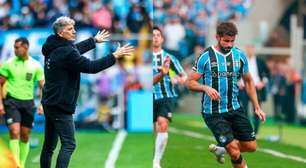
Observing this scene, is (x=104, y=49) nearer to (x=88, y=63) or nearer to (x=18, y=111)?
(x=18, y=111)

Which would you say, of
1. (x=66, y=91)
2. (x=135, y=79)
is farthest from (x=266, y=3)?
(x=66, y=91)

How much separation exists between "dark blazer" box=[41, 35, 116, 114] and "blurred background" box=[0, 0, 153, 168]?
9.74 metres

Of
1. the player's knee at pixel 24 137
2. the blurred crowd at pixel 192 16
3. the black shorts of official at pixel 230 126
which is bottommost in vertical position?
the player's knee at pixel 24 137

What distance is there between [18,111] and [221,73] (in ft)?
10.6

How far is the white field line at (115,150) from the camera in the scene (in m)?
12.6

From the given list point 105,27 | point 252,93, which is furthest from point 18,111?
point 105,27

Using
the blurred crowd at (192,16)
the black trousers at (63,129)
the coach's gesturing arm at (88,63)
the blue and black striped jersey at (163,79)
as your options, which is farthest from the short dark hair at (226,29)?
the blurred crowd at (192,16)

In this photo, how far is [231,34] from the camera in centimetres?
939

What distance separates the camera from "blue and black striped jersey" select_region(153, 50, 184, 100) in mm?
11625

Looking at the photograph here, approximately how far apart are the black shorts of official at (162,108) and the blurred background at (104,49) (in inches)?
290

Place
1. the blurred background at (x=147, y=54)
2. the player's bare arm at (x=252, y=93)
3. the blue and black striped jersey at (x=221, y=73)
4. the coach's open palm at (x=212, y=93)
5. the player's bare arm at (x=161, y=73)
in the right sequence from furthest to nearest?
the blurred background at (x=147, y=54), the player's bare arm at (x=161, y=73), the player's bare arm at (x=252, y=93), the blue and black striped jersey at (x=221, y=73), the coach's open palm at (x=212, y=93)

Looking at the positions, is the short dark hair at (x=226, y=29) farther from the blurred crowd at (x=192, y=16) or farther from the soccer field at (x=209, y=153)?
the blurred crowd at (x=192, y=16)

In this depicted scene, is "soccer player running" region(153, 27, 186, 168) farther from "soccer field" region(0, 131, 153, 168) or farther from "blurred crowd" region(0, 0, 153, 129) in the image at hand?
"blurred crowd" region(0, 0, 153, 129)

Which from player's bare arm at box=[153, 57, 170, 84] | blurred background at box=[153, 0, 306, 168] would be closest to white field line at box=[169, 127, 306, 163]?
blurred background at box=[153, 0, 306, 168]
